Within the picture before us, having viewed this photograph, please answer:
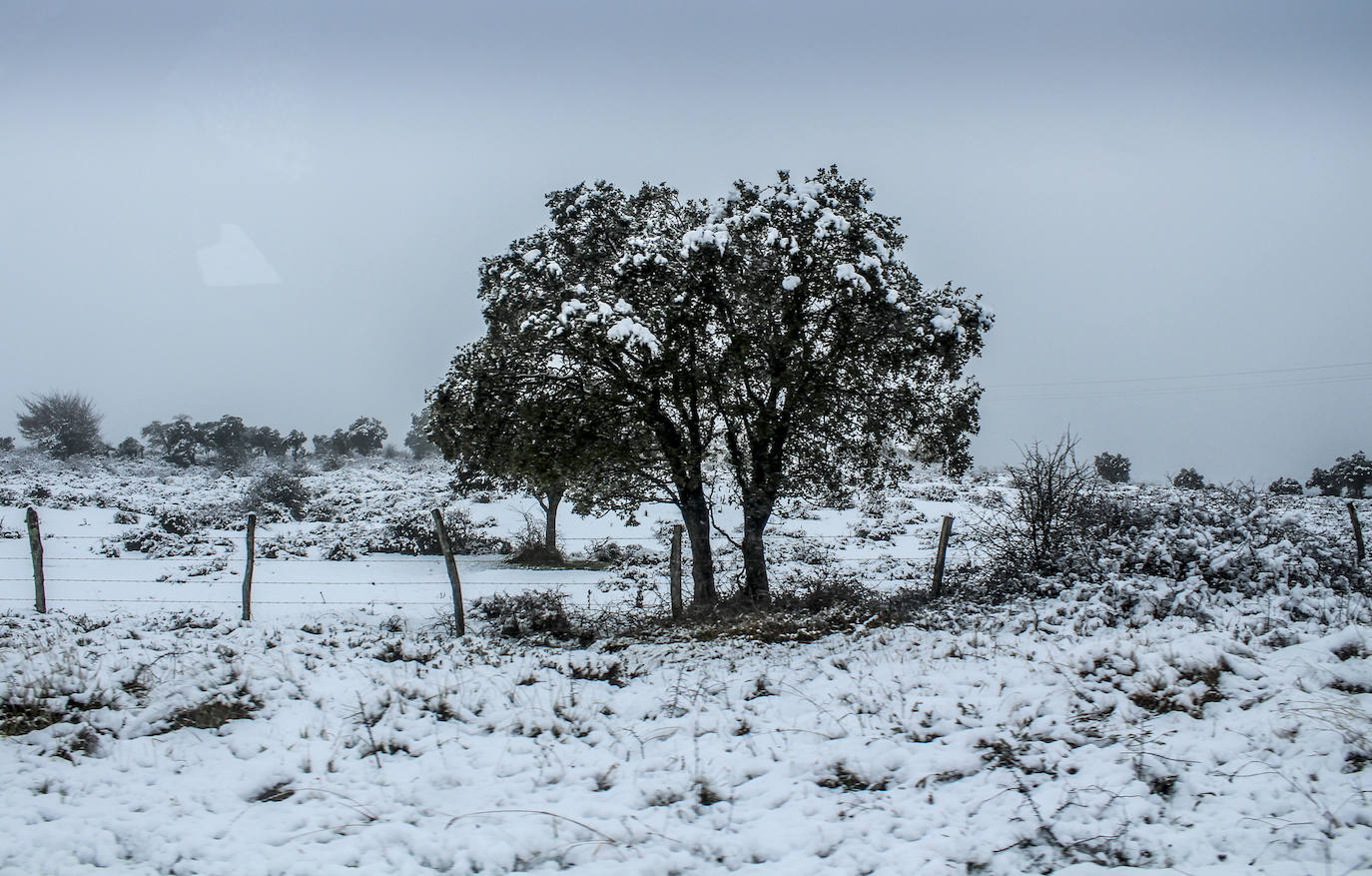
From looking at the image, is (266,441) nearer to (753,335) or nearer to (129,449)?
(129,449)

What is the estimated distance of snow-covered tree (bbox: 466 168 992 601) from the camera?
43.8 ft

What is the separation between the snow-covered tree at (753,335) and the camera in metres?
13.3

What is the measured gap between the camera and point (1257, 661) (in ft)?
22.4

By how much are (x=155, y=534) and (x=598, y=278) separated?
22548 mm

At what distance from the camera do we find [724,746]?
6547 mm

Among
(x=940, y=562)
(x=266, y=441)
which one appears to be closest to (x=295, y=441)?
(x=266, y=441)

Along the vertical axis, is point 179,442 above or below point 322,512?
above

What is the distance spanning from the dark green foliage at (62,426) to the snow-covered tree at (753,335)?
60.0 meters

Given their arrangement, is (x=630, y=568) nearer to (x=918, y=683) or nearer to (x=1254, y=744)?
(x=918, y=683)

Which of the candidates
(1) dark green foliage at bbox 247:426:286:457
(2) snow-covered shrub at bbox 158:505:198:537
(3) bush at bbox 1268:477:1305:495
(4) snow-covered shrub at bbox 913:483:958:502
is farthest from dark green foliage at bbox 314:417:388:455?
(3) bush at bbox 1268:477:1305:495

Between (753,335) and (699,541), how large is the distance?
467cm

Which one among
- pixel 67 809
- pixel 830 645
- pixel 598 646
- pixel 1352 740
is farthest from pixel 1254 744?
pixel 67 809

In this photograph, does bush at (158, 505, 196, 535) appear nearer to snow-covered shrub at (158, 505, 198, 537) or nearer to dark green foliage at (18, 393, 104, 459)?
snow-covered shrub at (158, 505, 198, 537)

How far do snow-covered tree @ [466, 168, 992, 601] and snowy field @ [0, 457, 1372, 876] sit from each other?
4660 millimetres
